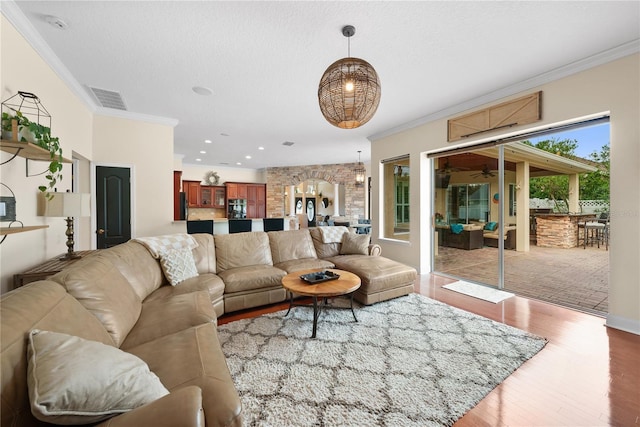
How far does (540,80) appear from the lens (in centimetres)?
308

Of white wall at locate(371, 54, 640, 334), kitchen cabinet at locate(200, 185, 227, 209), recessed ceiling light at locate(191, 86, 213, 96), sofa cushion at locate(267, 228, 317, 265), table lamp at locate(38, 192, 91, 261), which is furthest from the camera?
kitchen cabinet at locate(200, 185, 227, 209)

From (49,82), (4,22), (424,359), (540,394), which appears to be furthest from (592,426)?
(49,82)

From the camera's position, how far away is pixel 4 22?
1.99 meters

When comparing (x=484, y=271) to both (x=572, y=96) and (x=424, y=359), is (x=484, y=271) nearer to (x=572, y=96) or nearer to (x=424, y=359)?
(x=572, y=96)

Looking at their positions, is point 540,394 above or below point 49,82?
below

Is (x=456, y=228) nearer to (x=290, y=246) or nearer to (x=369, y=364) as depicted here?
(x=290, y=246)

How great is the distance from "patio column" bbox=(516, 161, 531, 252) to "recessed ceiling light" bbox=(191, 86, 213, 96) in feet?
14.9

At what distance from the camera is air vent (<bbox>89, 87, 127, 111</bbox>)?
3404 mm

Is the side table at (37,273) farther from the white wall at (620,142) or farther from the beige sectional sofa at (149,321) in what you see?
the white wall at (620,142)

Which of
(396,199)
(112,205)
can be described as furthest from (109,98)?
(396,199)

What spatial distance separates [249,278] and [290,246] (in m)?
1.06

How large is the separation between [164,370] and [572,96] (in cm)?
439

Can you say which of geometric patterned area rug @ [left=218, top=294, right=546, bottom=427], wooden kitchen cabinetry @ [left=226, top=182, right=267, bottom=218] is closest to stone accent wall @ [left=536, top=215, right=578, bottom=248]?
geometric patterned area rug @ [left=218, top=294, right=546, bottom=427]

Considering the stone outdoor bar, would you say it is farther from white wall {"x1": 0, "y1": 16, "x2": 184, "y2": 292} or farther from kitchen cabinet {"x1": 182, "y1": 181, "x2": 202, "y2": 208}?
kitchen cabinet {"x1": 182, "y1": 181, "x2": 202, "y2": 208}
